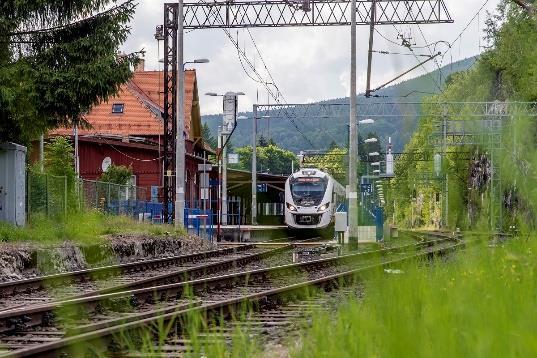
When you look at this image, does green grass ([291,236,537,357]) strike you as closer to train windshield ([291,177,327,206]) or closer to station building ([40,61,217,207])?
train windshield ([291,177,327,206])

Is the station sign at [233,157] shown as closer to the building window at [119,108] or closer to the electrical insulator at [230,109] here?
the electrical insulator at [230,109]

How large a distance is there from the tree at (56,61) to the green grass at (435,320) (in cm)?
2026

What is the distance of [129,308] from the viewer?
11883 mm

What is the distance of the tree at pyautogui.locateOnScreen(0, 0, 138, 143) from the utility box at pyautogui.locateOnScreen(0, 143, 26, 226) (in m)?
0.46

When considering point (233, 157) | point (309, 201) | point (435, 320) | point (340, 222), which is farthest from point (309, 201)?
point (435, 320)

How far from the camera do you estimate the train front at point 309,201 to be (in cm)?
4528

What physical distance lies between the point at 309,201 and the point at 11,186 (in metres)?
20.9

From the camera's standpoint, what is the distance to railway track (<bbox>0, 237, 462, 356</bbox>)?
6.17 metres

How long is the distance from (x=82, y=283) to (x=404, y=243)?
11.6 meters

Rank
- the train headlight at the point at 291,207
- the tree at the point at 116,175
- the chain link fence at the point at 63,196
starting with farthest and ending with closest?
the tree at the point at 116,175
the train headlight at the point at 291,207
the chain link fence at the point at 63,196

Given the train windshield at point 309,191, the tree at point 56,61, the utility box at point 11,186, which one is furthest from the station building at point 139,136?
the utility box at point 11,186

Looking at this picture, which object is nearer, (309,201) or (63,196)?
(63,196)

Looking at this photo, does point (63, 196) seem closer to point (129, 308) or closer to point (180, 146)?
point (180, 146)

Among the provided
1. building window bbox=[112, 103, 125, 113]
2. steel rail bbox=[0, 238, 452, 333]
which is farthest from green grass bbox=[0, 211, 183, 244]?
building window bbox=[112, 103, 125, 113]
